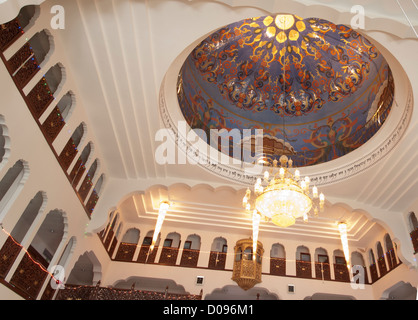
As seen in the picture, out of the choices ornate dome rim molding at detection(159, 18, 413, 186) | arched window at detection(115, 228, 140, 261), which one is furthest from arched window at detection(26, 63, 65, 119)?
arched window at detection(115, 228, 140, 261)

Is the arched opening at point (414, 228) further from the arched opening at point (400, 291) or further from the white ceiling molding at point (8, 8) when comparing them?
the white ceiling molding at point (8, 8)

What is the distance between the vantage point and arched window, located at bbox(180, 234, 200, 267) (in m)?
10.6

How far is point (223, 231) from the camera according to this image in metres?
11.4

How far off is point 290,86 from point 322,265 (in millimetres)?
5902

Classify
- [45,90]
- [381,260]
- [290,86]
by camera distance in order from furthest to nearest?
[290,86] < [381,260] < [45,90]

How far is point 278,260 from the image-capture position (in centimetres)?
1072

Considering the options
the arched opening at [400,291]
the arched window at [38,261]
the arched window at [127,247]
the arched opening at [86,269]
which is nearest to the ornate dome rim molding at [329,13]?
the arched window at [38,261]

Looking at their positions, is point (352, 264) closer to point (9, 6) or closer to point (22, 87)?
point (22, 87)

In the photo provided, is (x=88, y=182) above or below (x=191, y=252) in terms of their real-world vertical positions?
below

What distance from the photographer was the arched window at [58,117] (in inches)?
235

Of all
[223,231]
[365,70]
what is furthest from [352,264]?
[365,70]

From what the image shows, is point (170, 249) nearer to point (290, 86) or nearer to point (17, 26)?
point (290, 86)

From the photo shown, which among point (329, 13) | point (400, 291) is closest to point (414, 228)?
point (400, 291)

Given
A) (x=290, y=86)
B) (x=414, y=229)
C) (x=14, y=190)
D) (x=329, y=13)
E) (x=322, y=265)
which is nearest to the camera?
(x=329, y=13)
